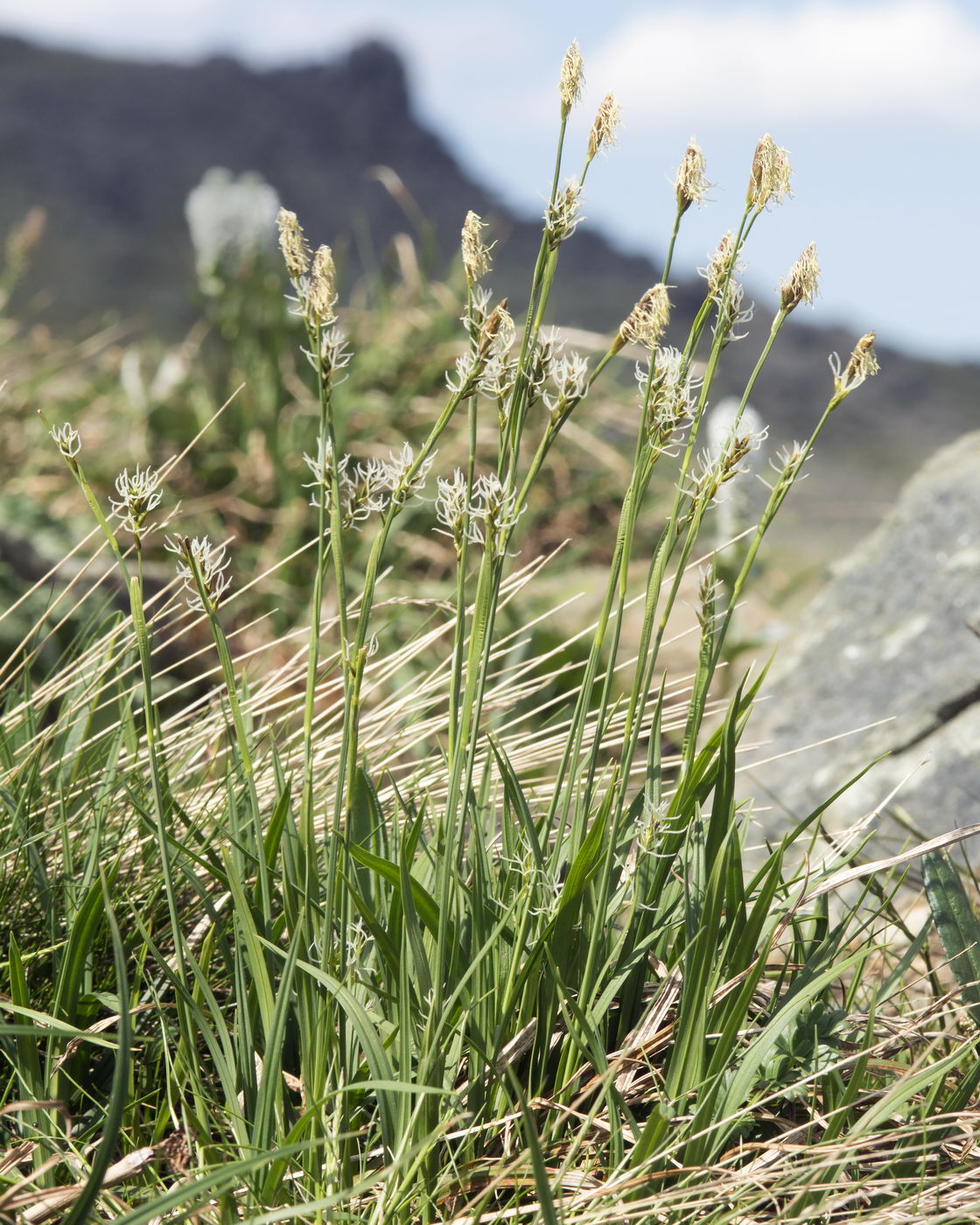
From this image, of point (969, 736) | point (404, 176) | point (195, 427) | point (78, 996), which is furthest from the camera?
point (404, 176)

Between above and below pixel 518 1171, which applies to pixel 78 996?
above

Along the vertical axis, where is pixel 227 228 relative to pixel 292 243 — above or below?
above

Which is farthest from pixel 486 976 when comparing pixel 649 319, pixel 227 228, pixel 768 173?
pixel 227 228

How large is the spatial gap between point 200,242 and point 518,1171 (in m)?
4.68

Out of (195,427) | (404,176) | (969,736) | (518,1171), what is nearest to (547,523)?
(195,427)

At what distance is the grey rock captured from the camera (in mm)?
2316

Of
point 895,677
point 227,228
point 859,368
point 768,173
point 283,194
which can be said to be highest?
point 283,194

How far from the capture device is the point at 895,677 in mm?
2578

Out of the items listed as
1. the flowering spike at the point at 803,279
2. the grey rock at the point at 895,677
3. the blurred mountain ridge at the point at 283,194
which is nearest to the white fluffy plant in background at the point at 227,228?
the grey rock at the point at 895,677

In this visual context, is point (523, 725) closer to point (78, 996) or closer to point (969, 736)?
point (969, 736)

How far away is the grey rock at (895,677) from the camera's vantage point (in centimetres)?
232

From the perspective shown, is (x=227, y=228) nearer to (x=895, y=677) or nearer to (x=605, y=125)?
(x=895, y=677)

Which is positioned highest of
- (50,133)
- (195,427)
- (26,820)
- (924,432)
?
(50,133)

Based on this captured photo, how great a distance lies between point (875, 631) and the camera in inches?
109
